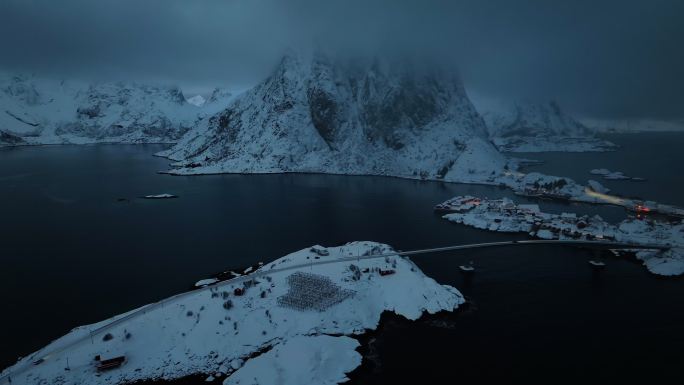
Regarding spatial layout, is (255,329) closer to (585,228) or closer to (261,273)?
(261,273)

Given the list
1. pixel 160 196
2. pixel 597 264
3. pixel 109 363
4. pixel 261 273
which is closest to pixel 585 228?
pixel 597 264

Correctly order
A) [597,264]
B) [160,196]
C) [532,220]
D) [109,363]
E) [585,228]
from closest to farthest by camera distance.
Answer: [109,363] < [597,264] < [585,228] < [532,220] < [160,196]

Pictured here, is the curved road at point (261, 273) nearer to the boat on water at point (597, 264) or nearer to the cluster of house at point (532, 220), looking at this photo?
the cluster of house at point (532, 220)

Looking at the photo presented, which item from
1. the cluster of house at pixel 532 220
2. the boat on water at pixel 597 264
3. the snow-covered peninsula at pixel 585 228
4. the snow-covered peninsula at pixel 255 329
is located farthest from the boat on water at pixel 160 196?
the boat on water at pixel 597 264

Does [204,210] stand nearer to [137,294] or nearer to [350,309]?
[137,294]

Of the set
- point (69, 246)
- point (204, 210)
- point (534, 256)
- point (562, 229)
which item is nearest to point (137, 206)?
point (204, 210)

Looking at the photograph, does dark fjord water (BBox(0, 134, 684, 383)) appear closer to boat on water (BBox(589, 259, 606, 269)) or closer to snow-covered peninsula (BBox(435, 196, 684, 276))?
boat on water (BBox(589, 259, 606, 269))

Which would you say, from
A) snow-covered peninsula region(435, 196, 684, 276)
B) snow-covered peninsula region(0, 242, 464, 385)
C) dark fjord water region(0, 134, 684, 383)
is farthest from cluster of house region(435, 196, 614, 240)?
snow-covered peninsula region(0, 242, 464, 385)
